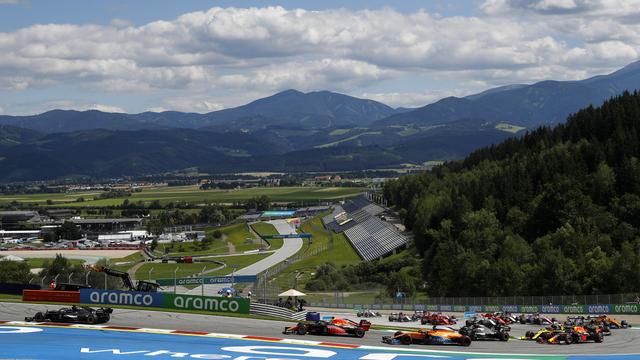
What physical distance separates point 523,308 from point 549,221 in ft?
122

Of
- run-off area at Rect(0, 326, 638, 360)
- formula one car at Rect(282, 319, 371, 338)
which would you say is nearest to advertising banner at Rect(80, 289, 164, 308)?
run-off area at Rect(0, 326, 638, 360)

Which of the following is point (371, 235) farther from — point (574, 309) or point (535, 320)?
point (535, 320)

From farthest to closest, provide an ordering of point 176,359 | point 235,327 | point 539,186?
point 539,186 → point 235,327 → point 176,359

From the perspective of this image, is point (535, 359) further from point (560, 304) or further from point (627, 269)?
point (627, 269)

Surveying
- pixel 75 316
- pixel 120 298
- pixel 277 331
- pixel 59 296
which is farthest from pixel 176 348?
pixel 59 296

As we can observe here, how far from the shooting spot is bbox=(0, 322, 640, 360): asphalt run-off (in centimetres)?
4509

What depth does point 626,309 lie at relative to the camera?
7494cm

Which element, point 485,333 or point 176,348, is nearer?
point 176,348

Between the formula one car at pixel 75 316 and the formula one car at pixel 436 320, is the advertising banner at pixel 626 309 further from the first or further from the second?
the formula one car at pixel 75 316

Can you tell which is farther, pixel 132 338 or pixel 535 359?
pixel 132 338

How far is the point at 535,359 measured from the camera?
147ft

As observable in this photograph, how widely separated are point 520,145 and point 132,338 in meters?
137

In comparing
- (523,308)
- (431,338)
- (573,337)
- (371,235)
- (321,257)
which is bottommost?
(523,308)

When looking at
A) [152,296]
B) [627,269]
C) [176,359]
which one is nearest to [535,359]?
[176,359]
